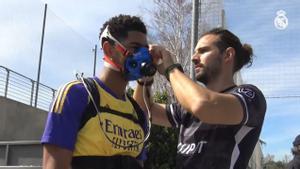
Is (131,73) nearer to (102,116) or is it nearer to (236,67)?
(102,116)

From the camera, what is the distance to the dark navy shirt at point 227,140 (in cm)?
348

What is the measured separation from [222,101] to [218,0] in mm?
17690

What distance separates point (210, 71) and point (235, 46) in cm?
33

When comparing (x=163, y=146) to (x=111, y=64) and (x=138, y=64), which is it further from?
(x=138, y=64)

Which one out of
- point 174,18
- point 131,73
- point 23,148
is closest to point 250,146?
point 131,73

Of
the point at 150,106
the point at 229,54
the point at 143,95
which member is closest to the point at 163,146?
the point at 150,106

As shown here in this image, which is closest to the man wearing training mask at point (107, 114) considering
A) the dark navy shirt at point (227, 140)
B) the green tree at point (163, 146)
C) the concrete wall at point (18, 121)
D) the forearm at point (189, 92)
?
the forearm at point (189, 92)

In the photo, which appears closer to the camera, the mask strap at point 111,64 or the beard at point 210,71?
the mask strap at point 111,64

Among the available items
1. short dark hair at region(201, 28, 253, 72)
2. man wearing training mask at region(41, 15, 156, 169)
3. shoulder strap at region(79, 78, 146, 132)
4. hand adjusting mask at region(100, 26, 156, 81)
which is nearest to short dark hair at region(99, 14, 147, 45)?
man wearing training mask at region(41, 15, 156, 169)

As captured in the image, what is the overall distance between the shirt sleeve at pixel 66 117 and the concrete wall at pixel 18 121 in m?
13.1

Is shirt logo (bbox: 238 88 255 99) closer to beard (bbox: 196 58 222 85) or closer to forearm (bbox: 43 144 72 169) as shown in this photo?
A: beard (bbox: 196 58 222 85)

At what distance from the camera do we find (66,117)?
3.06 metres

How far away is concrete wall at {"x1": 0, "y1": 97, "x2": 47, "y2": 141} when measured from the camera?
632 inches

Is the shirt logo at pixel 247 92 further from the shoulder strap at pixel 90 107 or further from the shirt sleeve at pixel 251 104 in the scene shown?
the shoulder strap at pixel 90 107
